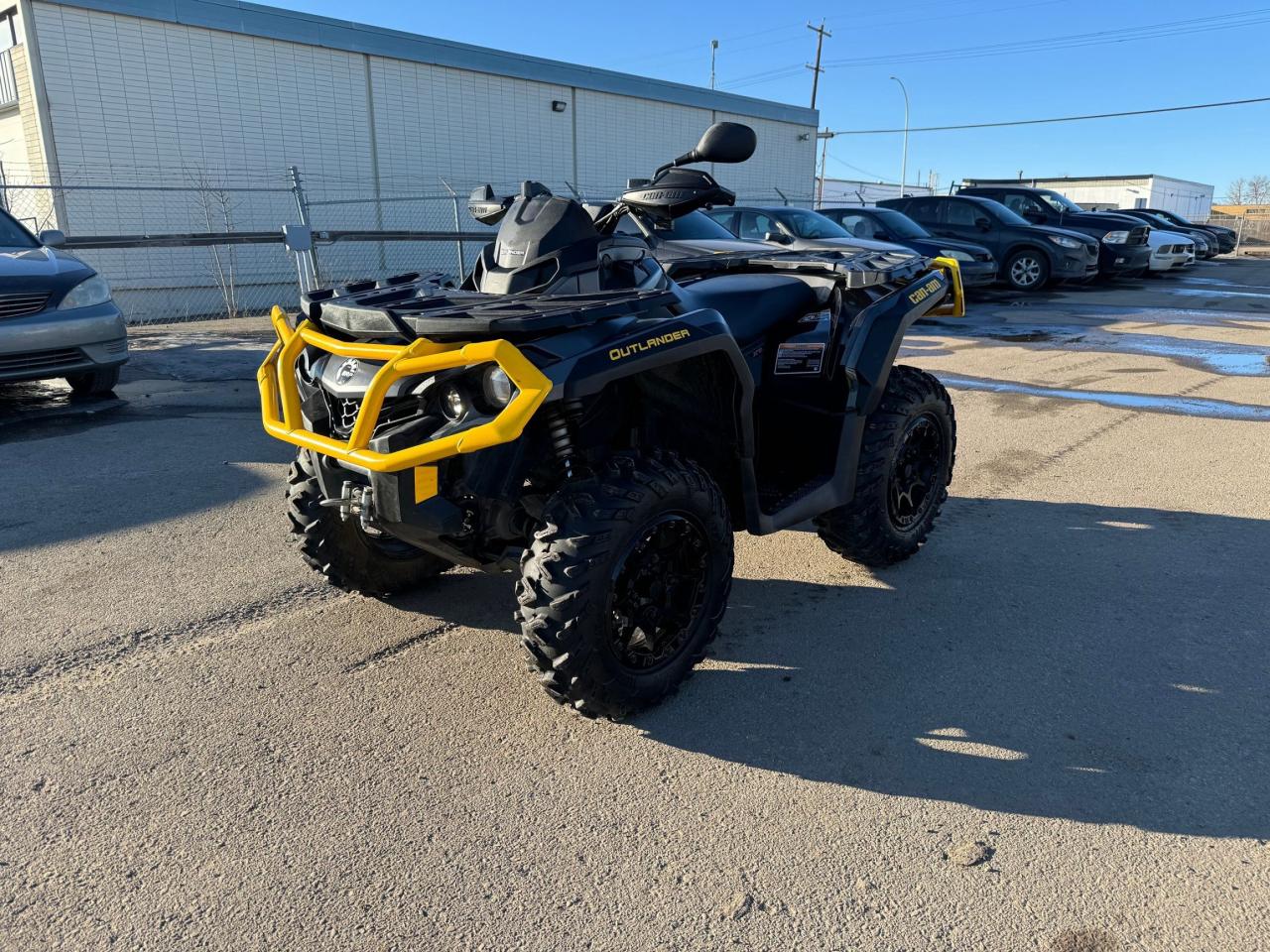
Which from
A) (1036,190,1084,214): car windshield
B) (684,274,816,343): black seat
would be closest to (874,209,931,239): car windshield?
(1036,190,1084,214): car windshield

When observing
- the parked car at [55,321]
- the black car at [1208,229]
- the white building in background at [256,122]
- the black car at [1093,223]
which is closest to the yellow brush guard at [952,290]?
the parked car at [55,321]

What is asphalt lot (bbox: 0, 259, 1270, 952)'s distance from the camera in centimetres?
220

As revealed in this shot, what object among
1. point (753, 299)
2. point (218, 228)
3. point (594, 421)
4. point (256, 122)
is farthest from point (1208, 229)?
point (594, 421)

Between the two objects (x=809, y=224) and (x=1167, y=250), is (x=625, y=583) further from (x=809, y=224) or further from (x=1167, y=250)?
(x=1167, y=250)

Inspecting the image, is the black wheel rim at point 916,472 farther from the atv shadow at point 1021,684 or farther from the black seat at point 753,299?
the black seat at point 753,299

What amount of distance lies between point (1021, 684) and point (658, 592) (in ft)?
4.30

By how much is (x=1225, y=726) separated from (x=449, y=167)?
1971 centimetres

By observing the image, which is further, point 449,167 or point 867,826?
point 449,167

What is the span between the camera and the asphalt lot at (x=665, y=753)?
7.22ft

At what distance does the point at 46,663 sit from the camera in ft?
10.9

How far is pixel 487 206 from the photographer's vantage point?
3.60 m

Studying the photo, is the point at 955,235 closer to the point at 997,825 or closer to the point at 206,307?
the point at 206,307

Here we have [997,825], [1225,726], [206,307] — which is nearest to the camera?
[997,825]

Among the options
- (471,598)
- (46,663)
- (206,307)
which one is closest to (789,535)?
(471,598)
